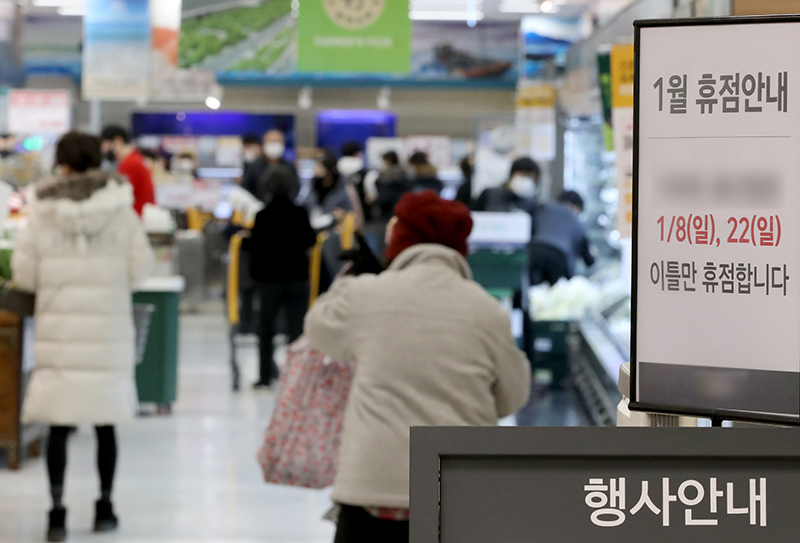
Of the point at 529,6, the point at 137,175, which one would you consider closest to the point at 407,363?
the point at 137,175

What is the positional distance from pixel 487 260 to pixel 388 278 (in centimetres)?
528

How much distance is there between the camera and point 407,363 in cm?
279

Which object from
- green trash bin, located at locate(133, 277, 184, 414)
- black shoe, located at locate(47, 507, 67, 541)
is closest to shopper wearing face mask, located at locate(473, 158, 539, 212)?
green trash bin, located at locate(133, 277, 184, 414)

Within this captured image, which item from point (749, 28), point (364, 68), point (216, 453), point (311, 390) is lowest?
point (216, 453)

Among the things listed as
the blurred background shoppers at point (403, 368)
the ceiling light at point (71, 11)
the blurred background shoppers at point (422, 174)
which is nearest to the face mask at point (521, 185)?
the blurred background shoppers at point (422, 174)

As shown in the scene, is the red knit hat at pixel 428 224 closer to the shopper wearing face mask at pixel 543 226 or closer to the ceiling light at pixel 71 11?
the shopper wearing face mask at pixel 543 226

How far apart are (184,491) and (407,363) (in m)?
3.09

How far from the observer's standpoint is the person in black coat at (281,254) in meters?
7.77

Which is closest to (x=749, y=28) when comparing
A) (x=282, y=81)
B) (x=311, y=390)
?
(x=311, y=390)

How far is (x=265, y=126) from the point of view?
1748cm

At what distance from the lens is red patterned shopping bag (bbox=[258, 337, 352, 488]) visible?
3168 millimetres

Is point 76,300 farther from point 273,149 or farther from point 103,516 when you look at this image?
point 273,149

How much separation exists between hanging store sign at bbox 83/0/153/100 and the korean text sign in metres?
8.63

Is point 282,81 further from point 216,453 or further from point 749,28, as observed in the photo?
point 749,28
